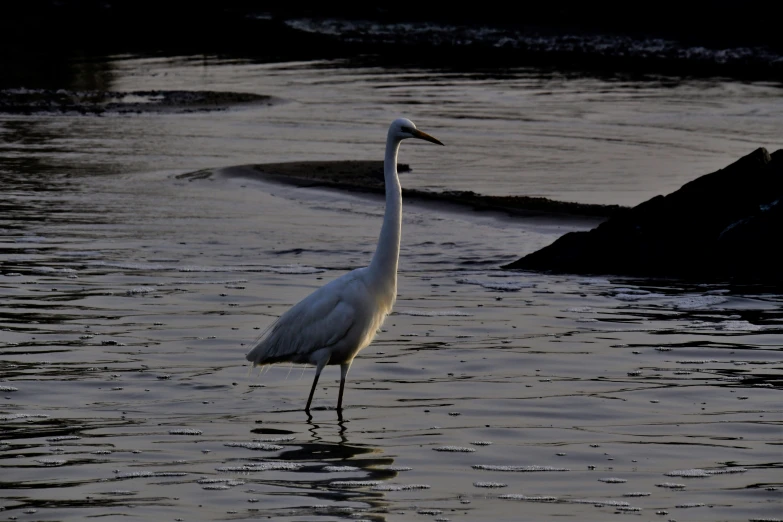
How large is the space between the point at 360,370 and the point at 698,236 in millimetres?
5555

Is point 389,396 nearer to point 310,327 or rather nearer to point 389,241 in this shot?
point 310,327

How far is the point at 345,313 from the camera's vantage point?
29.9 feet

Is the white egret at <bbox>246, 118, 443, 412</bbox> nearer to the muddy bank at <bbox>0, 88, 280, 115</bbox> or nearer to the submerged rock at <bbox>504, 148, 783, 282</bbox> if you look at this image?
the submerged rock at <bbox>504, 148, 783, 282</bbox>

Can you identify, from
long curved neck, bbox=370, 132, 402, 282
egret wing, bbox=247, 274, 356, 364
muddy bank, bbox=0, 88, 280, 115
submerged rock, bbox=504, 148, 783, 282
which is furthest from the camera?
muddy bank, bbox=0, 88, 280, 115

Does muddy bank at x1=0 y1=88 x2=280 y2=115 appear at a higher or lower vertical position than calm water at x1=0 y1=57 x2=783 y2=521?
higher

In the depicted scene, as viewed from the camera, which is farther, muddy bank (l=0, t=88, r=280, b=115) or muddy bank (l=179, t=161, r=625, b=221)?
muddy bank (l=0, t=88, r=280, b=115)

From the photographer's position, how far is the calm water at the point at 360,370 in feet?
23.9

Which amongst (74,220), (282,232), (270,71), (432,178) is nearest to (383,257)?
(282,232)

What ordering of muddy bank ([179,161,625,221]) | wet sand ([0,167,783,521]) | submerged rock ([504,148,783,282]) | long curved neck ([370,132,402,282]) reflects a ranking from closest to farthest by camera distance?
wet sand ([0,167,783,521])
long curved neck ([370,132,402,282])
submerged rock ([504,148,783,282])
muddy bank ([179,161,625,221])

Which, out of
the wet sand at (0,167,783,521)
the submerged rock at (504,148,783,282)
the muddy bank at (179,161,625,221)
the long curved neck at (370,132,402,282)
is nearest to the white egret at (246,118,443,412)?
the long curved neck at (370,132,402,282)

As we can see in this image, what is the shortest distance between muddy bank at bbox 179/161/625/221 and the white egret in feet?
26.8

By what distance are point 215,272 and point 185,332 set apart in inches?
115

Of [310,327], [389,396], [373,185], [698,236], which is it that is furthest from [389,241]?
[373,185]

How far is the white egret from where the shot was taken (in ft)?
30.0
